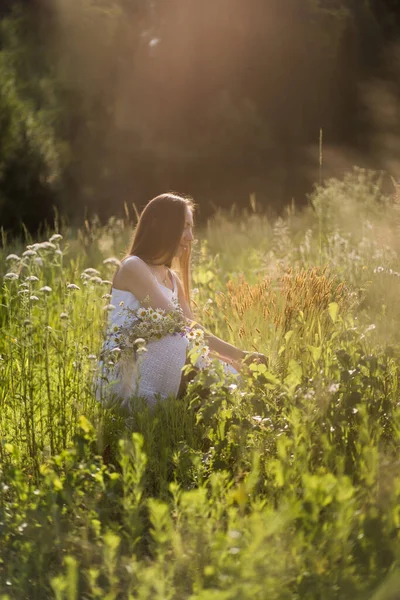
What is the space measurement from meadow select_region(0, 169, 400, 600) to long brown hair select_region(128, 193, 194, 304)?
1.32 ft

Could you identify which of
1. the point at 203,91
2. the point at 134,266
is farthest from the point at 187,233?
the point at 203,91

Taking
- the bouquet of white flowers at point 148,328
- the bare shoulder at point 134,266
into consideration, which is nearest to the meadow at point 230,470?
the bouquet of white flowers at point 148,328

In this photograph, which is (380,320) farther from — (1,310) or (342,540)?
(1,310)

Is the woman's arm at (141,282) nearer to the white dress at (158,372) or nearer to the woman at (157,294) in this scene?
the woman at (157,294)

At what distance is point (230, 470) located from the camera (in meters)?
3.14

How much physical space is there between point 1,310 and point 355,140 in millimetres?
9158

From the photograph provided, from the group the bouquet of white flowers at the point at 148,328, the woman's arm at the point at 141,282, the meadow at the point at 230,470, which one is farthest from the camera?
the woman's arm at the point at 141,282

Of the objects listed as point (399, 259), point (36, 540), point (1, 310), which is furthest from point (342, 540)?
point (1, 310)

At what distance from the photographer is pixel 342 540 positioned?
222 centimetres

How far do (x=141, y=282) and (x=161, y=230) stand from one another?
0.32 m

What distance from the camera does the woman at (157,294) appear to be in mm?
3818

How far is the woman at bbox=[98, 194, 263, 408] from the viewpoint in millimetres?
3818

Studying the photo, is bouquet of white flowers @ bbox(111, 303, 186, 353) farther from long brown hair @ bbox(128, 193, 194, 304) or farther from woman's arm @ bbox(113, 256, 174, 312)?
long brown hair @ bbox(128, 193, 194, 304)

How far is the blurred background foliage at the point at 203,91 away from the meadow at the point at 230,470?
904cm
